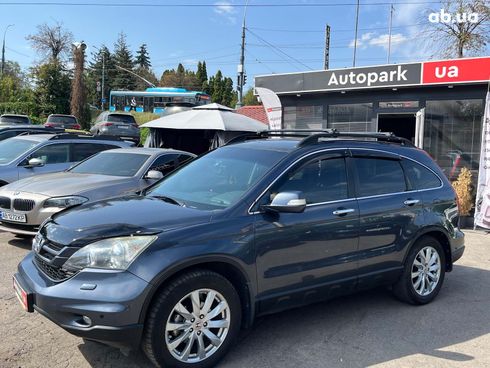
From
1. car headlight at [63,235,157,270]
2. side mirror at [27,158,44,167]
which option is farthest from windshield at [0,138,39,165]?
car headlight at [63,235,157,270]

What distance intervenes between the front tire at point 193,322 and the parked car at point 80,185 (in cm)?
269

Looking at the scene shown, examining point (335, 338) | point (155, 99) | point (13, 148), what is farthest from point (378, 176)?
point (155, 99)

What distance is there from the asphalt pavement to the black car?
34 cm

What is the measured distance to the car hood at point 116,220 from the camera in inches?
131

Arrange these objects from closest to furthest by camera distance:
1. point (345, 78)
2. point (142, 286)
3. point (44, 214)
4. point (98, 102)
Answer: point (142, 286), point (44, 214), point (345, 78), point (98, 102)

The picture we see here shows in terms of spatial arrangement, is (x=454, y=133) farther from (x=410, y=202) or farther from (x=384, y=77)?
(x=410, y=202)

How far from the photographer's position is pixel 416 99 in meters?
11.6

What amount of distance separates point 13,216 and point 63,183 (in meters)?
0.81

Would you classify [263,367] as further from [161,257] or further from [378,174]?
[378,174]

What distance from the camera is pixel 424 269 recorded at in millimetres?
5121

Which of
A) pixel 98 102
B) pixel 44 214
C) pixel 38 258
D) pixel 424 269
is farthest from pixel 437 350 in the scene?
pixel 98 102

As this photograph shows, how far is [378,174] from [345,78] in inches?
314

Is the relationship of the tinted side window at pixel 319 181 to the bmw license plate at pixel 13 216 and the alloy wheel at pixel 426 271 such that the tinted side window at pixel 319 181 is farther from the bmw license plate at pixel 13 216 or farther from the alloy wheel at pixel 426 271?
the bmw license plate at pixel 13 216

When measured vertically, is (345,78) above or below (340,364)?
above
